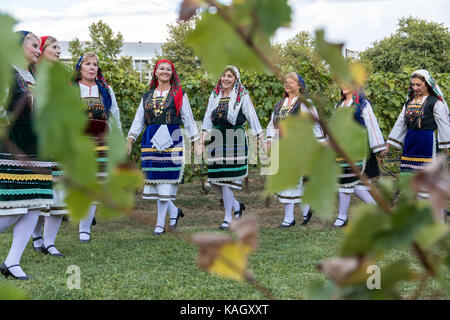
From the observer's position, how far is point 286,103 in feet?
19.2

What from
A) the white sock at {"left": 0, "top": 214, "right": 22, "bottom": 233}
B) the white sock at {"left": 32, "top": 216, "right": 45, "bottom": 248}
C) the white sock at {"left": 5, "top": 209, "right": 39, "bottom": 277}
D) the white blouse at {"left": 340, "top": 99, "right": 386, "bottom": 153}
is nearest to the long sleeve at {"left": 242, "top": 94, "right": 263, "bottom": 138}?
the white blouse at {"left": 340, "top": 99, "right": 386, "bottom": 153}

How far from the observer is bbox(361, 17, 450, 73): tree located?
36.8 meters

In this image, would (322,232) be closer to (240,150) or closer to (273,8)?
(240,150)

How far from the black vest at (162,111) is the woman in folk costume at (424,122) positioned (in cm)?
289

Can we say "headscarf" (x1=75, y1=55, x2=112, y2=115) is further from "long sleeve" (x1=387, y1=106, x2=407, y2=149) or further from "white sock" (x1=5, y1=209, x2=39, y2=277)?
"long sleeve" (x1=387, y1=106, x2=407, y2=149)

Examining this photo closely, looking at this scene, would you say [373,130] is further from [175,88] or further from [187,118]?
[175,88]

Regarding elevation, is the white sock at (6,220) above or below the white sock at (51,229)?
above

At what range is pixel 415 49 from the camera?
38.8 m

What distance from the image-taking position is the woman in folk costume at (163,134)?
562cm

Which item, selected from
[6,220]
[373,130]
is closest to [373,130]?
[373,130]

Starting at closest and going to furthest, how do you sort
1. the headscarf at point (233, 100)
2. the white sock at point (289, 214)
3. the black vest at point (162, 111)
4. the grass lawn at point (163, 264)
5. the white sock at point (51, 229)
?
the grass lawn at point (163, 264) → the white sock at point (51, 229) → the black vest at point (162, 111) → the headscarf at point (233, 100) → the white sock at point (289, 214)

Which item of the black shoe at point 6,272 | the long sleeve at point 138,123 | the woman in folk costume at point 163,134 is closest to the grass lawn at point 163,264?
the black shoe at point 6,272

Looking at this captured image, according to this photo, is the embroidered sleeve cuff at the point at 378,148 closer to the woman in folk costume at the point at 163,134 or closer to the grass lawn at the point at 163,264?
the grass lawn at the point at 163,264
